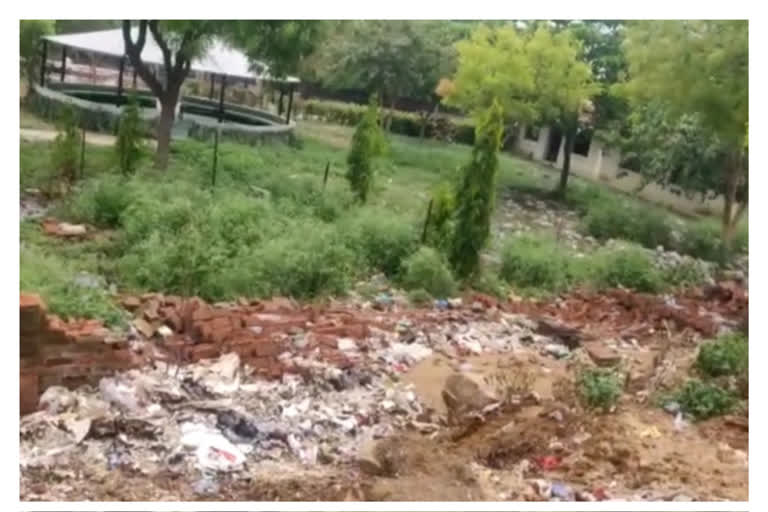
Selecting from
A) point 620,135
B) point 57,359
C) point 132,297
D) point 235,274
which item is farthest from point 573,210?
point 57,359

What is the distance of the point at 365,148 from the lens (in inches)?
154

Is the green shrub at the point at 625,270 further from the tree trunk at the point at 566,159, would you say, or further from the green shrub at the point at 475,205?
the green shrub at the point at 475,205

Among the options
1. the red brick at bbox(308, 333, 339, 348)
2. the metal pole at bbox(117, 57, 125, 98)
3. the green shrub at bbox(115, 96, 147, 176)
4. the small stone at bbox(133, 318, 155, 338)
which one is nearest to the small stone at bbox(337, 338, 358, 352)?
the red brick at bbox(308, 333, 339, 348)

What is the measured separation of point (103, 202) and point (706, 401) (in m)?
2.37

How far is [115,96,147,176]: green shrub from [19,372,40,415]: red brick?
0.86 m

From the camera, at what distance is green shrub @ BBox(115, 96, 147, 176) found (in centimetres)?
377

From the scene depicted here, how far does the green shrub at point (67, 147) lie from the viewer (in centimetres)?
370

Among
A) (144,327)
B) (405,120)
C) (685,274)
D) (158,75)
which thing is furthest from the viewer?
(685,274)

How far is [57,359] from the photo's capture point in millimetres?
3430

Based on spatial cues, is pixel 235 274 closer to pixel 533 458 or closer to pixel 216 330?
pixel 216 330

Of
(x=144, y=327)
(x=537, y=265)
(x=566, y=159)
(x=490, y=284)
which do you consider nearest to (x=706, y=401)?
(x=537, y=265)

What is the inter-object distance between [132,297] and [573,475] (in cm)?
171

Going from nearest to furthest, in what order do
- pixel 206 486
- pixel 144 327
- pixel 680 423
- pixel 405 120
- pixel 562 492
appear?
pixel 206 486 → pixel 562 492 → pixel 144 327 → pixel 680 423 → pixel 405 120

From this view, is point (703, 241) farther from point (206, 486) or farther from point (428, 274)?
point (206, 486)
